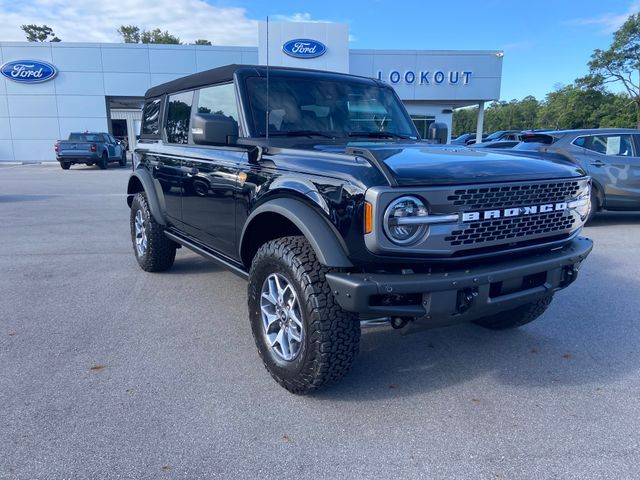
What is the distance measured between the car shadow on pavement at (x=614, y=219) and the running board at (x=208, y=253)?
24.6ft

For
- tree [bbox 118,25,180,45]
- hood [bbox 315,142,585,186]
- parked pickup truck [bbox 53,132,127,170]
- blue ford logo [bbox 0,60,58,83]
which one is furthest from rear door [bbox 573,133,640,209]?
tree [bbox 118,25,180,45]

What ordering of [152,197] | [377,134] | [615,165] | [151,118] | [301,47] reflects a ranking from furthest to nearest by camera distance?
1. [301,47]
2. [615,165]
3. [151,118]
4. [152,197]
5. [377,134]

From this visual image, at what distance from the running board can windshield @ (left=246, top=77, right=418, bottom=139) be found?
1.02 metres

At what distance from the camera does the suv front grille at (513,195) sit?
100 inches

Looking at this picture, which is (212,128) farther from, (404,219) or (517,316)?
(517,316)

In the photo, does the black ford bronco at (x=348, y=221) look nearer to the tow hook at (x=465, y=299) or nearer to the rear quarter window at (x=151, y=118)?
the tow hook at (x=465, y=299)

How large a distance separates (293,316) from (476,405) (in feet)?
3.98

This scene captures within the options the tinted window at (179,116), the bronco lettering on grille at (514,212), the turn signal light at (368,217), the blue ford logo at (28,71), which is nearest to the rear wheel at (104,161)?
the blue ford logo at (28,71)

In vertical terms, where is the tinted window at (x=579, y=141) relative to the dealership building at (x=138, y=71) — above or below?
below

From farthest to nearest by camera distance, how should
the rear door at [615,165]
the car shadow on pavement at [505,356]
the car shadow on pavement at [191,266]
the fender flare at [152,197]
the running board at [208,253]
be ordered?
the rear door at [615,165] → the car shadow on pavement at [191,266] → the fender flare at [152,197] → the running board at [208,253] → the car shadow on pavement at [505,356]

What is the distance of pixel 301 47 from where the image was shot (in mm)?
25797

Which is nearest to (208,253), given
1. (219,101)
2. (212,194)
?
(212,194)

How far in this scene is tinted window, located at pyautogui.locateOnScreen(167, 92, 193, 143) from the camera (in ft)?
14.8

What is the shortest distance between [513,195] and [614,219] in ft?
27.0
